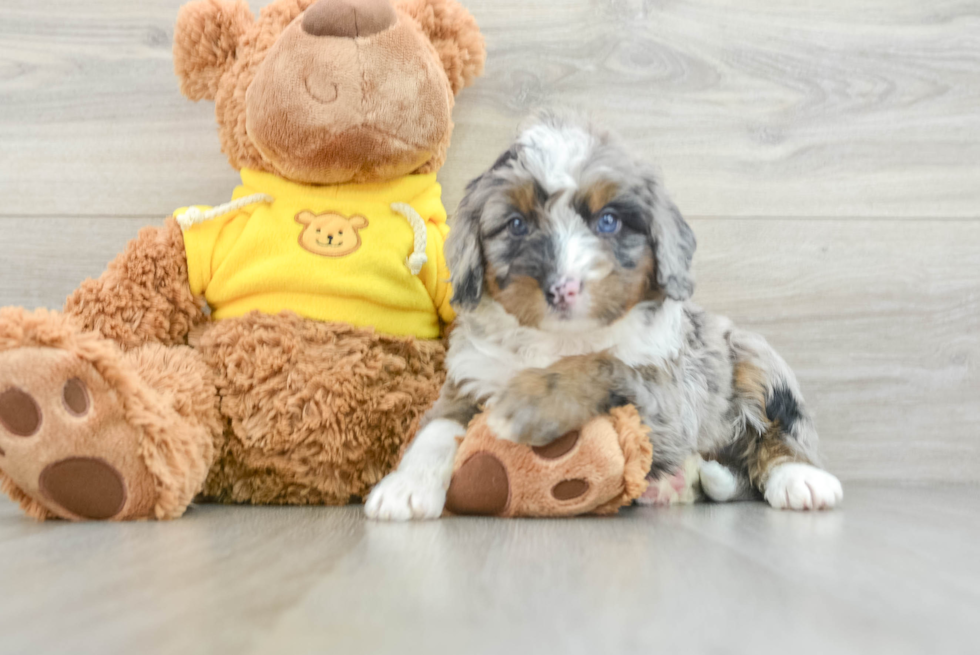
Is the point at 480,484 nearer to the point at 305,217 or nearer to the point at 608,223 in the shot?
the point at 608,223

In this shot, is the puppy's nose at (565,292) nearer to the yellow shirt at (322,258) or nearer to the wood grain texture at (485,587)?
the wood grain texture at (485,587)

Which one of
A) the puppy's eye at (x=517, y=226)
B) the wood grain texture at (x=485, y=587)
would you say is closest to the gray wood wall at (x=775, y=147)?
the puppy's eye at (x=517, y=226)

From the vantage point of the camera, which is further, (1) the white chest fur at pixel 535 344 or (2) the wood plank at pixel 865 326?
(2) the wood plank at pixel 865 326

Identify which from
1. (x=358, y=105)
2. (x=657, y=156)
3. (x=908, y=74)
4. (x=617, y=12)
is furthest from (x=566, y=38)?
(x=908, y=74)

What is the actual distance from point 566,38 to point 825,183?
2.78 ft

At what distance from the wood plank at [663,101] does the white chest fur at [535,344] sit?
0.71 metres

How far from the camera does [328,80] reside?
162cm

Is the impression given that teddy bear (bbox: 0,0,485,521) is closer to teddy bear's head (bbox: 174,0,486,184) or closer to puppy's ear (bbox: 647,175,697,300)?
teddy bear's head (bbox: 174,0,486,184)

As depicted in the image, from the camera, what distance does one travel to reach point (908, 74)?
2229 mm

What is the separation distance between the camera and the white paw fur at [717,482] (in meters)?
1.73

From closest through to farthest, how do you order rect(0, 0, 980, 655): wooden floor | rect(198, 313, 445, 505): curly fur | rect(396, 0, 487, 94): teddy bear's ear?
rect(198, 313, 445, 505): curly fur, rect(396, 0, 487, 94): teddy bear's ear, rect(0, 0, 980, 655): wooden floor

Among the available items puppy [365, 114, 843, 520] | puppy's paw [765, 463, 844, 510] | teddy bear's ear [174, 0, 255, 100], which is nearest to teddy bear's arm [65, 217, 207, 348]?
teddy bear's ear [174, 0, 255, 100]

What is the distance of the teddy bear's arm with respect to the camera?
5.32 ft

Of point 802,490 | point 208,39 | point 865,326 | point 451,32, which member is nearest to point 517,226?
point 451,32
